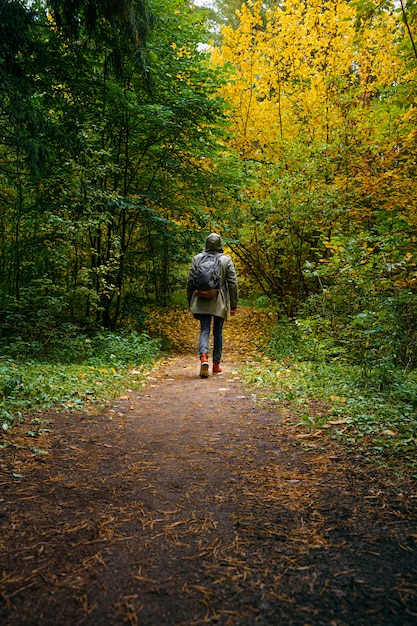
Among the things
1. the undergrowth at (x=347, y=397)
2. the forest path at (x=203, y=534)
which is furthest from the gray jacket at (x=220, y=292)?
the forest path at (x=203, y=534)

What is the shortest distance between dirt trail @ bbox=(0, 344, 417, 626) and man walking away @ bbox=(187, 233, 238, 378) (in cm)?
313

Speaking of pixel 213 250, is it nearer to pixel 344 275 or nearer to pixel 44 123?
pixel 344 275

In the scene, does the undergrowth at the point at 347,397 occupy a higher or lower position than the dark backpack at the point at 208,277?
lower

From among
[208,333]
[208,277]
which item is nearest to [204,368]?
[208,333]

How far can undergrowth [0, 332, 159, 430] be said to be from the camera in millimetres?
4121

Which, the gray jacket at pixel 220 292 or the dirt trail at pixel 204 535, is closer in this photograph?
the dirt trail at pixel 204 535

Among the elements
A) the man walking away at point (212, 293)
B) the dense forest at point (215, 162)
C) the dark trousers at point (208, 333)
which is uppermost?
the dense forest at point (215, 162)

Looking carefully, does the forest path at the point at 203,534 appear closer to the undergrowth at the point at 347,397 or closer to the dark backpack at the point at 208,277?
the undergrowth at the point at 347,397

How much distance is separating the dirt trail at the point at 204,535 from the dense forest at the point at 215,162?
1.81 m

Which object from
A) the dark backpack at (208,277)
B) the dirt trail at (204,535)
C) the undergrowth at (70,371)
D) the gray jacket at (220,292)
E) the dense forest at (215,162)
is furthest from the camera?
the gray jacket at (220,292)

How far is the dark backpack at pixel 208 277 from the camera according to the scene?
6352 millimetres

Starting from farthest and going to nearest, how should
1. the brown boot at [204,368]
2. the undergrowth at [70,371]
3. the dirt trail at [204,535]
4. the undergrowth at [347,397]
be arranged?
1. the brown boot at [204,368]
2. the undergrowth at [70,371]
3. the undergrowth at [347,397]
4. the dirt trail at [204,535]

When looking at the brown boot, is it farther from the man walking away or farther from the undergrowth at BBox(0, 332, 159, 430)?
the undergrowth at BBox(0, 332, 159, 430)

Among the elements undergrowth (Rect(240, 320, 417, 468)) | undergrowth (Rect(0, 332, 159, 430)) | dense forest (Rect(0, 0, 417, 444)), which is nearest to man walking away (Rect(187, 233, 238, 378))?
undergrowth (Rect(240, 320, 417, 468))
